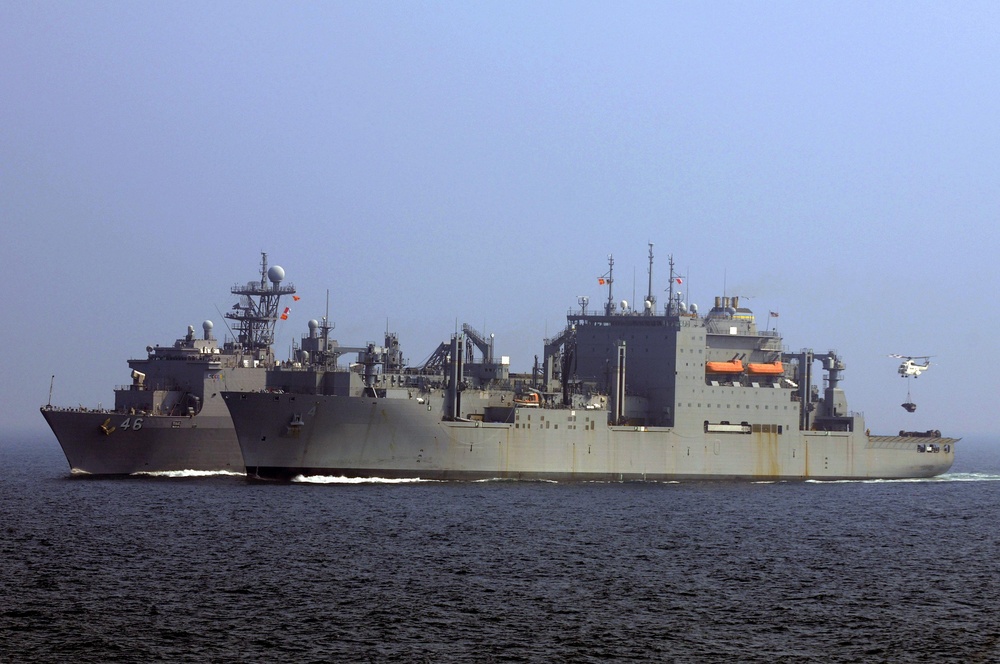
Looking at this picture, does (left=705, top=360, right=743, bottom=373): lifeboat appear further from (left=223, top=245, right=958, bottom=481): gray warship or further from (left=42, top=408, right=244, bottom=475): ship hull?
(left=42, top=408, right=244, bottom=475): ship hull

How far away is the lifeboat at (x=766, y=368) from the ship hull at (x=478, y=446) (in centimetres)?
257

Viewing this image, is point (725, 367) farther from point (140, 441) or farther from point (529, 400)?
point (140, 441)

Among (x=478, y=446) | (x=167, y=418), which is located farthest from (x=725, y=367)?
(x=167, y=418)

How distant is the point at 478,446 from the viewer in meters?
47.2

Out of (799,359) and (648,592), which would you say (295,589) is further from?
(799,359)

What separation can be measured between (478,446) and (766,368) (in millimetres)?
14489

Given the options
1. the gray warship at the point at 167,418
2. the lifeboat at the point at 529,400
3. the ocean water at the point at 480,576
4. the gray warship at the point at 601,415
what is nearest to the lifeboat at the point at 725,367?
the gray warship at the point at 601,415

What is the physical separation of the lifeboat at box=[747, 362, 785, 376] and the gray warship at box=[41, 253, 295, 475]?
20.5m

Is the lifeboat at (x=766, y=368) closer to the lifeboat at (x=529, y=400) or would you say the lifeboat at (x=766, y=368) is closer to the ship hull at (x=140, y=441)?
the lifeboat at (x=529, y=400)

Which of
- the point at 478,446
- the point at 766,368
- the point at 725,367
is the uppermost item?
the point at 766,368

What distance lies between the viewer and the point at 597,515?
3950cm

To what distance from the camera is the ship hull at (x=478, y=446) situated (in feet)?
149

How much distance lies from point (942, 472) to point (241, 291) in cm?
3466

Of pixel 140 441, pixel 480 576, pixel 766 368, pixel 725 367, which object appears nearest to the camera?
pixel 480 576
